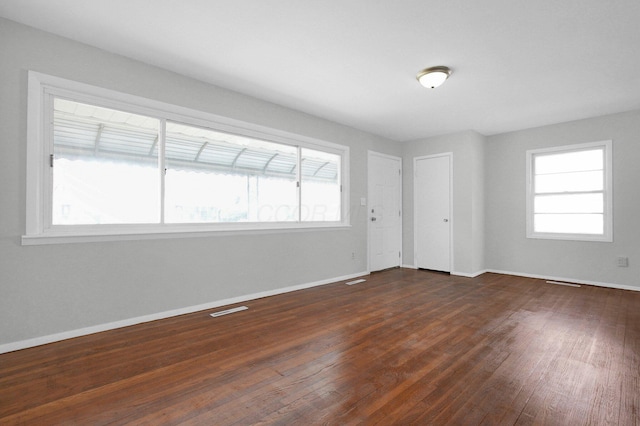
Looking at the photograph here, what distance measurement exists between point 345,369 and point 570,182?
17.1ft

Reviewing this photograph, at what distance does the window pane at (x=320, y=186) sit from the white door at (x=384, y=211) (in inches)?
34.0

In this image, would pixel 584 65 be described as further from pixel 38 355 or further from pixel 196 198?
pixel 38 355

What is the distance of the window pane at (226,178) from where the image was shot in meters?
3.40

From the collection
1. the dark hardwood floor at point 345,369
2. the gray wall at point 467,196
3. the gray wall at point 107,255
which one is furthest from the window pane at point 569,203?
the gray wall at point 107,255

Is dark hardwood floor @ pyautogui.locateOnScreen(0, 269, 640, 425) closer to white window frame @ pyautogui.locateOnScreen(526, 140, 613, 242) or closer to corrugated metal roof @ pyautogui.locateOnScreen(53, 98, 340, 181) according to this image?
white window frame @ pyautogui.locateOnScreen(526, 140, 613, 242)

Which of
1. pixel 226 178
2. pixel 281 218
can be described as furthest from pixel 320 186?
pixel 226 178

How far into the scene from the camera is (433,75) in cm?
322

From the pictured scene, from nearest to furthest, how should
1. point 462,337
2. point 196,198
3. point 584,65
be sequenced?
point 462,337 < point 584,65 < point 196,198

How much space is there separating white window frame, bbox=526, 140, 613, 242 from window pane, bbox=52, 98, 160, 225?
5895 mm

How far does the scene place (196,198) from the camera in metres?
3.53

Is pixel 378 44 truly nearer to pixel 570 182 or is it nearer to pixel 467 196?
pixel 467 196

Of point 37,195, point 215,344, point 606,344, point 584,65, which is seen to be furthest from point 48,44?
point 606,344

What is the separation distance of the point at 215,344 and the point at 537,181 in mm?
5781

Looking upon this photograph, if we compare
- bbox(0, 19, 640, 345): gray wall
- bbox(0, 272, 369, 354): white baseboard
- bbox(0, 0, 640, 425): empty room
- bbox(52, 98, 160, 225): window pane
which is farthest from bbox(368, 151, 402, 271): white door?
bbox(52, 98, 160, 225): window pane
